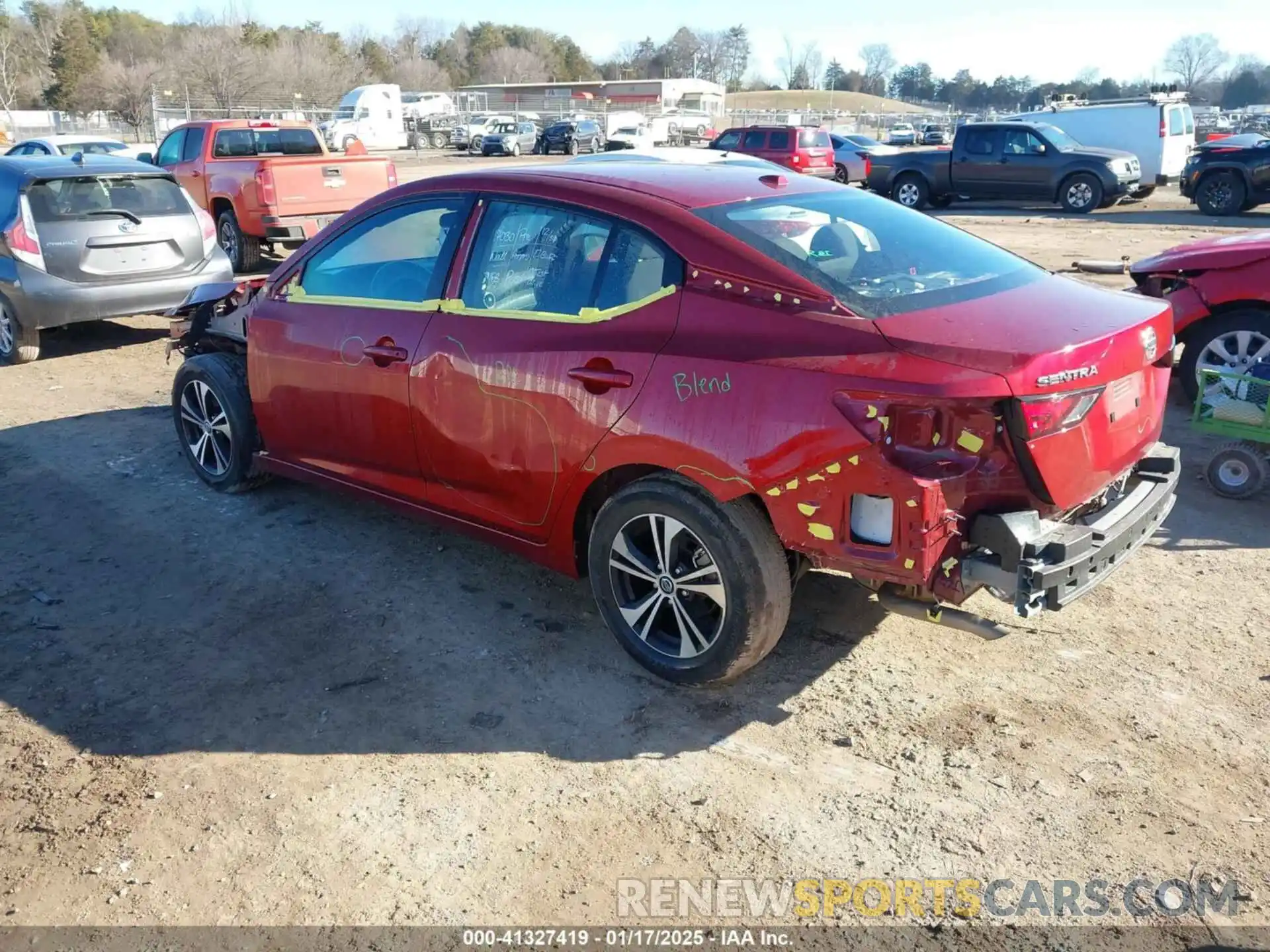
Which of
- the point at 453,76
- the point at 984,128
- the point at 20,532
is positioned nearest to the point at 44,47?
the point at 453,76

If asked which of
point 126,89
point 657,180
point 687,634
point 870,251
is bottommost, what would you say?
point 687,634

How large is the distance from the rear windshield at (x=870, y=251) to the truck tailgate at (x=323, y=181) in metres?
9.04

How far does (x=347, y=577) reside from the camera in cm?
475

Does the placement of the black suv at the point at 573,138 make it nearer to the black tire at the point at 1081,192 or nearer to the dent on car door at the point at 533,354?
the black tire at the point at 1081,192

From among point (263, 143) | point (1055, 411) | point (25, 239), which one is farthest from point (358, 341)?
point (263, 143)

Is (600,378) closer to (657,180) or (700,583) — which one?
(700,583)

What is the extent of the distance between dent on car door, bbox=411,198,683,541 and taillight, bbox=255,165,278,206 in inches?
359

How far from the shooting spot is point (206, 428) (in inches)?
225

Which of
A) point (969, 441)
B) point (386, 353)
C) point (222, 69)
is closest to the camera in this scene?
point (969, 441)

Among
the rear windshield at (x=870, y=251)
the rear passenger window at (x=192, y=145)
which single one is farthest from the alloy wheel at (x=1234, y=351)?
the rear passenger window at (x=192, y=145)

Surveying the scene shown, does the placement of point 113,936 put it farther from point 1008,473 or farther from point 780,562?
point 1008,473

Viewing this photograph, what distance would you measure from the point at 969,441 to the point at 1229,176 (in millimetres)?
19037

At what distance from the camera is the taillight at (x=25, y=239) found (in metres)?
8.43

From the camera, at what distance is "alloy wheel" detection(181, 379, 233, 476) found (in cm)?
561
